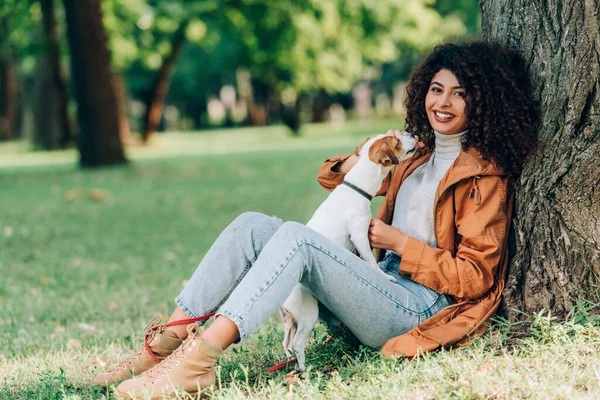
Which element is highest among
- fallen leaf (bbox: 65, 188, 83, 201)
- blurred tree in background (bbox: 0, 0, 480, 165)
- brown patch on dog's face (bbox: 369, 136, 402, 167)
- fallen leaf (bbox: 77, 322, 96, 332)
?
blurred tree in background (bbox: 0, 0, 480, 165)

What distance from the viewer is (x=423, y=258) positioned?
141 inches

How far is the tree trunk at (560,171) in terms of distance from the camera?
351 centimetres

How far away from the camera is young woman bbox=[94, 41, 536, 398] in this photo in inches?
130

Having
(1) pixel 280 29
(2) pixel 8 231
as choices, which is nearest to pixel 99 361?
(2) pixel 8 231

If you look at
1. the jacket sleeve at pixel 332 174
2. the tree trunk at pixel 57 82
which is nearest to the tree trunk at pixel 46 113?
the tree trunk at pixel 57 82

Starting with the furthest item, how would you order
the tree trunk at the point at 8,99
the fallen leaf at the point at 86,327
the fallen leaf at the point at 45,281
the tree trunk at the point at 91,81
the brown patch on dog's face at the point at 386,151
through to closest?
the tree trunk at the point at 8,99, the tree trunk at the point at 91,81, the fallen leaf at the point at 45,281, the fallen leaf at the point at 86,327, the brown patch on dog's face at the point at 386,151

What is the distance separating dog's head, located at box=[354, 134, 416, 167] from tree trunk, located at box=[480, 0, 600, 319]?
2.11 ft

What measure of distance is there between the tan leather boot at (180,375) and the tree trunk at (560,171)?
1514 mm

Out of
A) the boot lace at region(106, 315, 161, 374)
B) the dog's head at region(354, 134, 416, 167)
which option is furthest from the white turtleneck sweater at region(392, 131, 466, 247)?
the boot lace at region(106, 315, 161, 374)

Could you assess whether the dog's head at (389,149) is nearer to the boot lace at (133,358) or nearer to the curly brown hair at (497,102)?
the curly brown hair at (497,102)

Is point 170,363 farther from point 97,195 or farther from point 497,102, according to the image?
point 97,195

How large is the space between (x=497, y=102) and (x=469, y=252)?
743 millimetres

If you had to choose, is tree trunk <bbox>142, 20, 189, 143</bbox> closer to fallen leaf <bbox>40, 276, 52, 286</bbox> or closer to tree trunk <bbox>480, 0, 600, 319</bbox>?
fallen leaf <bbox>40, 276, 52, 286</bbox>

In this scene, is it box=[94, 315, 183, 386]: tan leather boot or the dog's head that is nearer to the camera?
box=[94, 315, 183, 386]: tan leather boot
